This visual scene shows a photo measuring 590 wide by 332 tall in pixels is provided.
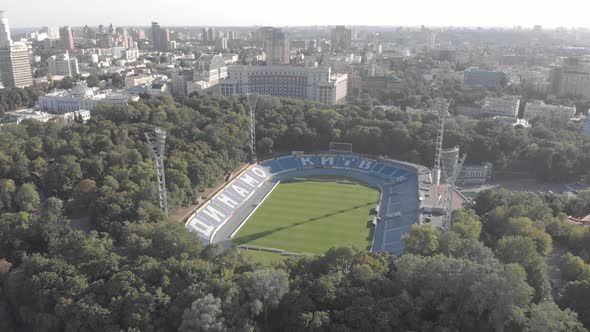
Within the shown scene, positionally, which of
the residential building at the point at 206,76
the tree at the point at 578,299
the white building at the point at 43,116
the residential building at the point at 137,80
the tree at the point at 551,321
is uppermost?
the residential building at the point at 206,76

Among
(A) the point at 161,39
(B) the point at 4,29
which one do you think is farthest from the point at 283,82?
(A) the point at 161,39

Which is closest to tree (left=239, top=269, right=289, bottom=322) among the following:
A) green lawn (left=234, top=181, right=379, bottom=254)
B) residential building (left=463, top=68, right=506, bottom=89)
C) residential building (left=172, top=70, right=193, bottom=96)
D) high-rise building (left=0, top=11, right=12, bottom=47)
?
green lawn (left=234, top=181, right=379, bottom=254)

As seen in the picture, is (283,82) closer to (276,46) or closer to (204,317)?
(276,46)

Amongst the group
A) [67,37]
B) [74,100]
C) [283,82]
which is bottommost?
[74,100]

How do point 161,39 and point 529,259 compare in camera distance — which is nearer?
point 529,259

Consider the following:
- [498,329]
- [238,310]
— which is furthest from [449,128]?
[238,310]

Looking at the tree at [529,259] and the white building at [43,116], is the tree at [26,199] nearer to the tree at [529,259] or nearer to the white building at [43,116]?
the white building at [43,116]

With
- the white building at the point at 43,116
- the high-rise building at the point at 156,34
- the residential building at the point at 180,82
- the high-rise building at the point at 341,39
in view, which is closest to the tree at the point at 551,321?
the white building at the point at 43,116
